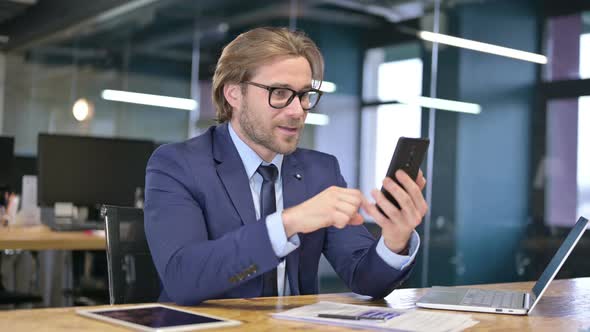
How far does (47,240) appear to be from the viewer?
12.3 feet

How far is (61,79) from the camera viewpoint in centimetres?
871

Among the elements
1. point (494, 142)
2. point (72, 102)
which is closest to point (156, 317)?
point (494, 142)

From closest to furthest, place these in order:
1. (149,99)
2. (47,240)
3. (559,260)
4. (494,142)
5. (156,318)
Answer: (156,318) < (559,260) < (47,240) < (494,142) < (149,99)

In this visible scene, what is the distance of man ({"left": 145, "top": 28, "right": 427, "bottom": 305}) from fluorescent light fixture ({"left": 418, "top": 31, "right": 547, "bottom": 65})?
10.1 ft

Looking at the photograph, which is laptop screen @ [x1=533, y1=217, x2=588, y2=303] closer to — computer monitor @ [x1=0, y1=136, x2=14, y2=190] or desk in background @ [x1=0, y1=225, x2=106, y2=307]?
desk in background @ [x1=0, y1=225, x2=106, y2=307]

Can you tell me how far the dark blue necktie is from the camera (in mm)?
2031

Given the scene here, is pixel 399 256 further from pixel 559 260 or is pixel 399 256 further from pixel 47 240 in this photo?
pixel 47 240

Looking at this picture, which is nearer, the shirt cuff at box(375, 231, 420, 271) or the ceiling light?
the shirt cuff at box(375, 231, 420, 271)

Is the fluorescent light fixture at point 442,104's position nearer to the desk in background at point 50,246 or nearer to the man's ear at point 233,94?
the desk in background at point 50,246

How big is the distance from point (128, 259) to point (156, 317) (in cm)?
65

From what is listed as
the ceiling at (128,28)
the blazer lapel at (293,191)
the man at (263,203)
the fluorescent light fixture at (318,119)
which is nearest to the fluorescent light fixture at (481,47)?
the fluorescent light fixture at (318,119)

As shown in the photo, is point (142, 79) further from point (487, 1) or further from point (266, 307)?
point (266, 307)

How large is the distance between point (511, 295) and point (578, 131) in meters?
3.14

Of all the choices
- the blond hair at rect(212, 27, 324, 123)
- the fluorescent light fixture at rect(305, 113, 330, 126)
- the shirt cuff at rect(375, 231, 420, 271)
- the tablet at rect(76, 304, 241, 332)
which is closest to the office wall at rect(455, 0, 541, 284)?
the fluorescent light fixture at rect(305, 113, 330, 126)
